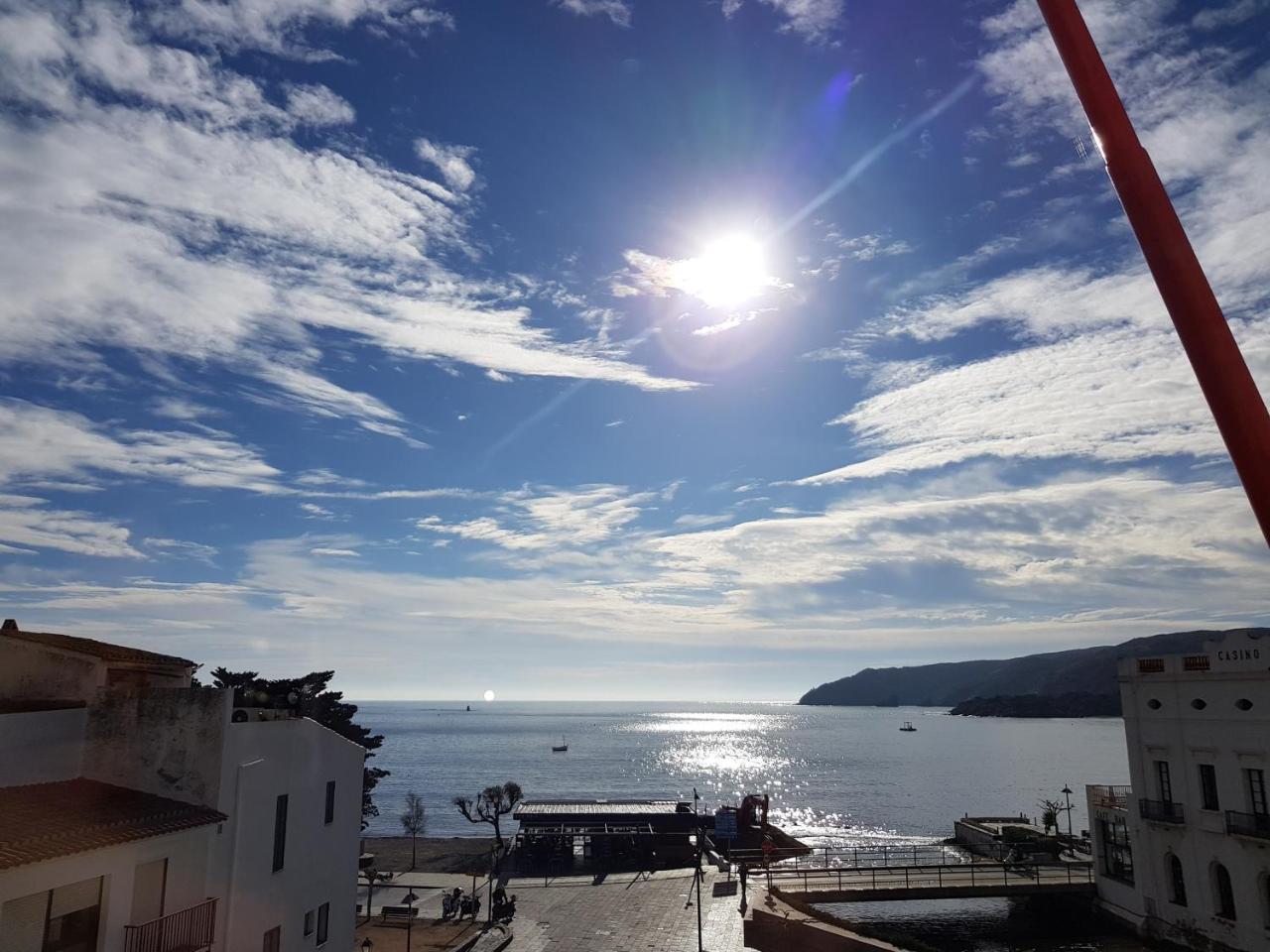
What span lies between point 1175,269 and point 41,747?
25436mm

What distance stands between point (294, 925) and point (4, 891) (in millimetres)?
12944

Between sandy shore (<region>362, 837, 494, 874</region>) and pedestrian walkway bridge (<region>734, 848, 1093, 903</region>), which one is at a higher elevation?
pedestrian walkway bridge (<region>734, 848, 1093, 903</region>)

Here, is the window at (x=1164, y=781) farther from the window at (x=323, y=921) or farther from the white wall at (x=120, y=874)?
the white wall at (x=120, y=874)

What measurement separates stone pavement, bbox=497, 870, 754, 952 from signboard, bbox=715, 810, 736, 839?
720 cm

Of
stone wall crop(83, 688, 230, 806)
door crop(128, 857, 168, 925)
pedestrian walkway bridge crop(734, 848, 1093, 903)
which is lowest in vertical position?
pedestrian walkway bridge crop(734, 848, 1093, 903)

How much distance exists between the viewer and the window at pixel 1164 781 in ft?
138

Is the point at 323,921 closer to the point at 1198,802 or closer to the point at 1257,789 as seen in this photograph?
the point at 1198,802

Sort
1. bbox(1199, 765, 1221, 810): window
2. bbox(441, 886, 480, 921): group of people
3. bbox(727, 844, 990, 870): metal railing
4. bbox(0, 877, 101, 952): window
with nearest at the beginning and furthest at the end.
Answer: bbox(0, 877, 101, 952): window → bbox(1199, 765, 1221, 810): window → bbox(441, 886, 480, 921): group of people → bbox(727, 844, 990, 870): metal railing

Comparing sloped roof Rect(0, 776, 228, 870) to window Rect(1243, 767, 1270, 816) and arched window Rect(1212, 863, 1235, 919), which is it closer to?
window Rect(1243, 767, 1270, 816)

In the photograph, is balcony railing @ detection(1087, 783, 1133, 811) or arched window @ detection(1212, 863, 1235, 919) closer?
arched window @ detection(1212, 863, 1235, 919)

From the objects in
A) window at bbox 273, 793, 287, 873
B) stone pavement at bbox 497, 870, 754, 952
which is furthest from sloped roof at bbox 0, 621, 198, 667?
stone pavement at bbox 497, 870, 754, 952

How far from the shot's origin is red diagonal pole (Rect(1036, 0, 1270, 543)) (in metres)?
4.78

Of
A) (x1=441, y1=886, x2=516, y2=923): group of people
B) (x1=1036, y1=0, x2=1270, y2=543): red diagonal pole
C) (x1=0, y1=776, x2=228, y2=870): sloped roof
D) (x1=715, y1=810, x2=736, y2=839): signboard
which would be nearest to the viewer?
(x1=1036, y1=0, x2=1270, y2=543): red diagonal pole

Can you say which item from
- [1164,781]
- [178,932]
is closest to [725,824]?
[1164,781]
